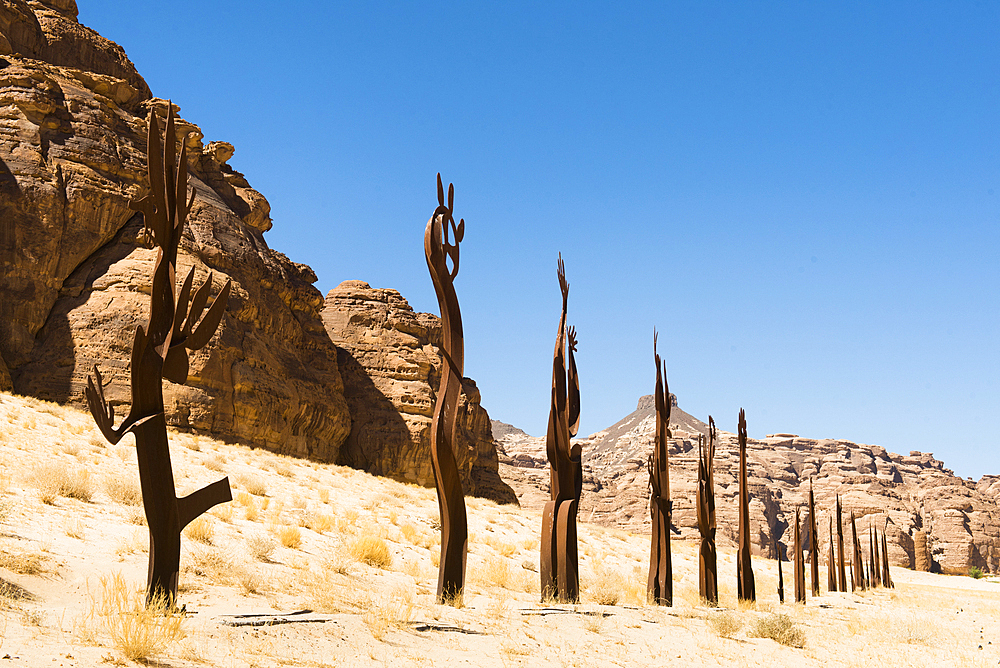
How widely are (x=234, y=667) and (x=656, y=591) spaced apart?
9.94 meters

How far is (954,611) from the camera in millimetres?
23938

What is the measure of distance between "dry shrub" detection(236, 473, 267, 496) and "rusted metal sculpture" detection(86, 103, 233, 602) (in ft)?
38.8

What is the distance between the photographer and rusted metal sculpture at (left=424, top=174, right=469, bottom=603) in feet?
36.4

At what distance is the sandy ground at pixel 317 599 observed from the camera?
22.7 ft

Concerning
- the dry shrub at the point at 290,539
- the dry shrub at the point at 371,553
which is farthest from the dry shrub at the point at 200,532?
the dry shrub at the point at 371,553

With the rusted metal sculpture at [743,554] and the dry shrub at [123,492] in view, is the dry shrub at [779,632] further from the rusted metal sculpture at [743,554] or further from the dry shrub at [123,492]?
the dry shrub at [123,492]

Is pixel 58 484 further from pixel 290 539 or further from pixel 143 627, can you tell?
pixel 143 627

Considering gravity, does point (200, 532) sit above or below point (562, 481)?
below

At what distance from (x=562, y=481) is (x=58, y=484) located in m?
8.72

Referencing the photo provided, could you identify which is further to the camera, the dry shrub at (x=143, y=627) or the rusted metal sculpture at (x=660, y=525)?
the rusted metal sculpture at (x=660, y=525)

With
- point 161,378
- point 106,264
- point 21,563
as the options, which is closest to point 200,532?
point 21,563

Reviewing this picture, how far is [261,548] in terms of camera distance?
12266mm

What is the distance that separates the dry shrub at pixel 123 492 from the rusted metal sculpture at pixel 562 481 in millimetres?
7668

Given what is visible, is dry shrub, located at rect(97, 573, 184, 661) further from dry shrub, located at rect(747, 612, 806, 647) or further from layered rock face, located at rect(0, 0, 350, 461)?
layered rock face, located at rect(0, 0, 350, 461)
